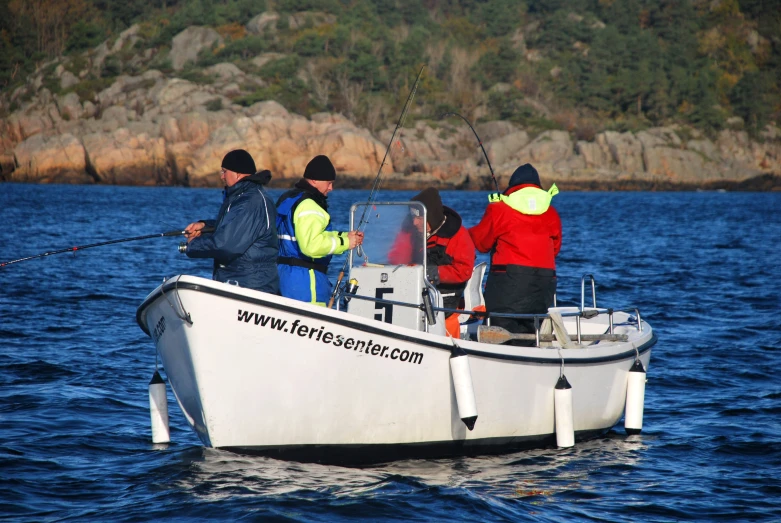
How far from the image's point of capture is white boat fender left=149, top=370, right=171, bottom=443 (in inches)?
316

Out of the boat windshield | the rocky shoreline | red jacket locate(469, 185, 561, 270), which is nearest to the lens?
the boat windshield

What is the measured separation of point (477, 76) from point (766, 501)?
100049mm

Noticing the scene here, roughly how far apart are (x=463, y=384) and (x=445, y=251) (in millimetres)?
1717

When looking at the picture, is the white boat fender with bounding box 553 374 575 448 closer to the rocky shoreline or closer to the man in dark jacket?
the man in dark jacket

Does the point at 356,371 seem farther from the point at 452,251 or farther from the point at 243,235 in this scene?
the point at 452,251

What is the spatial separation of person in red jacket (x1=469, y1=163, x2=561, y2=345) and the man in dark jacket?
2049 mm

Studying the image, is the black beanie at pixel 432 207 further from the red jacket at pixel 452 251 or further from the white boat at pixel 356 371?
the white boat at pixel 356 371

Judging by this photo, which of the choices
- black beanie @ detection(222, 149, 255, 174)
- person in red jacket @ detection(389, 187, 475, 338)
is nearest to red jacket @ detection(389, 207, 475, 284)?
person in red jacket @ detection(389, 187, 475, 338)

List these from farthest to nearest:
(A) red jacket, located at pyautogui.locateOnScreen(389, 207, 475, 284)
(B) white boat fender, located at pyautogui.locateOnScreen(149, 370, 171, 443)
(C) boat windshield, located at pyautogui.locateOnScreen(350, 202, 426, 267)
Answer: (A) red jacket, located at pyautogui.locateOnScreen(389, 207, 475, 284), (C) boat windshield, located at pyautogui.locateOnScreen(350, 202, 426, 267), (B) white boat fender, located at pyautogui.locateOnScreen(149, 370, 171, 443)

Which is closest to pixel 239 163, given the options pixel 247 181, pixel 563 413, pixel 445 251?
pixel 247 181

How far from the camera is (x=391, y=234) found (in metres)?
8.31

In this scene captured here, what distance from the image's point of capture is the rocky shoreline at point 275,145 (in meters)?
78.6

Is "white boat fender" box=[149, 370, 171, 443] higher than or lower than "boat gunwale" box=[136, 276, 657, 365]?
lower

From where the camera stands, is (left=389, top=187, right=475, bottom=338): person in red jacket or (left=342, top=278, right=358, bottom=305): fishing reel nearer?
(left=342, top=278, right=358, bottom=305): fishing reel
